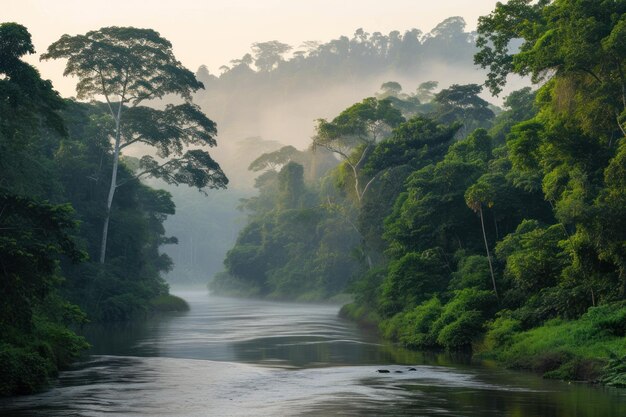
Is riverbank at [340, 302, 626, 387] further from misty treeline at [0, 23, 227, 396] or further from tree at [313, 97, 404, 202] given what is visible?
tree at [313, 97, 404, 202]

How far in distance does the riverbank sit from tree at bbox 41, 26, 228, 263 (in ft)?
132

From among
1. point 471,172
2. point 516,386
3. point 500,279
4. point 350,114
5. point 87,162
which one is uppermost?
point 350,114

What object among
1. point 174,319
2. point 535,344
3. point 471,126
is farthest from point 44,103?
point 471,126

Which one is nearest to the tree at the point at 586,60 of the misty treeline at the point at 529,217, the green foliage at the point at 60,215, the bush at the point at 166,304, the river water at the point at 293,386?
the misty treeline at the point at 529,217

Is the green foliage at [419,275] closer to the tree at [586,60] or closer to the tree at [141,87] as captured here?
the tree at [586,60]

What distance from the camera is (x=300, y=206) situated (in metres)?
134

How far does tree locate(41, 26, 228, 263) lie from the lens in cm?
6925

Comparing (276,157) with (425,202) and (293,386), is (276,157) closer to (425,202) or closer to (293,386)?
(425,202)

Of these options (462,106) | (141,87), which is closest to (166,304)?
(141,87)

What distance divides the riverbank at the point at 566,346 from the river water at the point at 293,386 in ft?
3.89

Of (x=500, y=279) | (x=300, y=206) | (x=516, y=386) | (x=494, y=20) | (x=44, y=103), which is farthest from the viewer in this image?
(x=300, y=206)

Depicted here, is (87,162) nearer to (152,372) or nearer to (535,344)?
(152,372)

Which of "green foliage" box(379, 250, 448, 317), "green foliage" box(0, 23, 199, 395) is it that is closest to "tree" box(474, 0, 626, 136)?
"green foliage" box(379, 250, 448, 317)

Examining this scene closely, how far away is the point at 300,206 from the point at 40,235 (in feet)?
340
